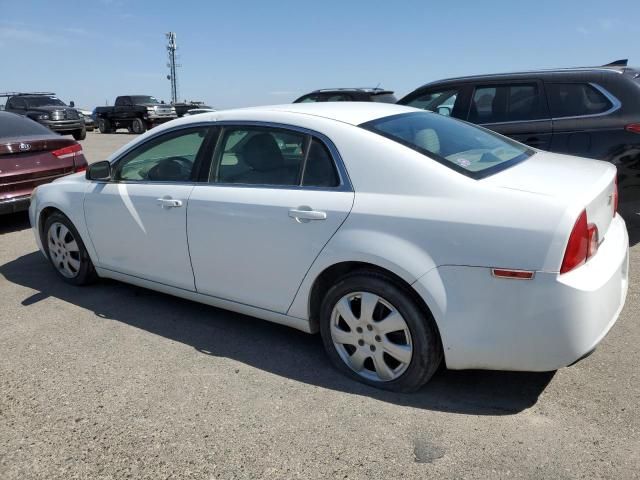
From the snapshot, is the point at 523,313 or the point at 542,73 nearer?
the point at 523,313

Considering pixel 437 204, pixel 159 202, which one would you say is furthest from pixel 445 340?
pixel 159 202

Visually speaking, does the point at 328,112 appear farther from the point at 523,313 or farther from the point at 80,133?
the point at 80,133

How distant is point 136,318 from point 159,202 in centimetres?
94

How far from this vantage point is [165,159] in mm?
3891

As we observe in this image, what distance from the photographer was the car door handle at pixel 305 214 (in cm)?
290

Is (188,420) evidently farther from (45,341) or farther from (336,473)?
(45,341)

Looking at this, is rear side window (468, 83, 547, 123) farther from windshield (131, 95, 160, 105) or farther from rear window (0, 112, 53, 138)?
windshield (131, 95, 160, 105)

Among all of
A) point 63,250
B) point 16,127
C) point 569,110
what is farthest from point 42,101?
point 569,110

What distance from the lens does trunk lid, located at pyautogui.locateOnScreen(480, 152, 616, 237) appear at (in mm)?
2510

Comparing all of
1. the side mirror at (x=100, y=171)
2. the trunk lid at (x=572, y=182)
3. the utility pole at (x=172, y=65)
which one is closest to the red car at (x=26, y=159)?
the side mirror at (x=100, y=171)

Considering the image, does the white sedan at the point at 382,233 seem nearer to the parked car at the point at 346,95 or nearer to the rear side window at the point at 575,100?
the rear side window at the point at 575,100

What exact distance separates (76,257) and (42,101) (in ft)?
63.0

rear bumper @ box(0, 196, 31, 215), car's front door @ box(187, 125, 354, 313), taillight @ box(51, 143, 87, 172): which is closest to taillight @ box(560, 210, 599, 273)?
car's front door @ box(187, 125, 354, 313)

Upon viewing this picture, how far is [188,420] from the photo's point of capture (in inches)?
108
